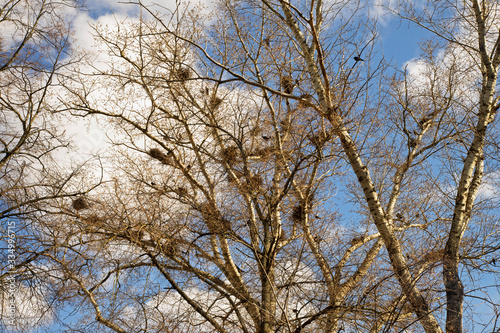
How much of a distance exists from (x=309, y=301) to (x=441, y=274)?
1.77 m

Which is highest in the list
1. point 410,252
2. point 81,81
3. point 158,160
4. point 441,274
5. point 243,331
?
point 81,81

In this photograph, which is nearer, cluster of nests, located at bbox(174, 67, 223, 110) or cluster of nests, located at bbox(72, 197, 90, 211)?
cluster of nests, located at bbox(72, 197, 90, 211)

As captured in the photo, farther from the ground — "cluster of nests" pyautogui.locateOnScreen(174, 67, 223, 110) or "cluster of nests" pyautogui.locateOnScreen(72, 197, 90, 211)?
"cluster of nests" pyautogui.locateOnScreen(174, 67, 223, 110)

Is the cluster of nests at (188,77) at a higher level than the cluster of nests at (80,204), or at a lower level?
higher

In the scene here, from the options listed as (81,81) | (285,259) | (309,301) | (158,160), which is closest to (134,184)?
(158,160)

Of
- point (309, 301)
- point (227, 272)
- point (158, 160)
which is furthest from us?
point (158, 160)

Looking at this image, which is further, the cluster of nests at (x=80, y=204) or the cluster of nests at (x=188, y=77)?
the cluster of nests at (x=188, y=77)

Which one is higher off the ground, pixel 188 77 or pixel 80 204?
pixel 188 77

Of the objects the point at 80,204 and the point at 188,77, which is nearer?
the point at 80,204

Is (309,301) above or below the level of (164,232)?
below

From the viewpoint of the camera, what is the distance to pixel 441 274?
5215 millimetres

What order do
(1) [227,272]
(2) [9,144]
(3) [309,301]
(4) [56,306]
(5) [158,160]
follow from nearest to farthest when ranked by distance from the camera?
(3) [309,301]
(4) [56,306]
(2) [9,144]
(1) [227,272]
(5) [158,160]

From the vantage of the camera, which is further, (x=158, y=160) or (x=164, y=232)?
(x=158, y=160)

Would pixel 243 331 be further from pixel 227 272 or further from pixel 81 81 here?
pixel 81 81
